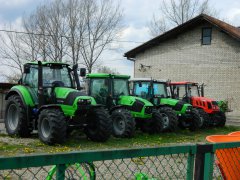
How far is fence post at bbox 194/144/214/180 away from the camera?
3339mm

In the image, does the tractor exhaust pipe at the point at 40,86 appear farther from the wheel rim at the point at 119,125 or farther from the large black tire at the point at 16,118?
the wheel rim at the point at 119,125

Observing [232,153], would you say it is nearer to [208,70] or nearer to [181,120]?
Answer: [181,120]

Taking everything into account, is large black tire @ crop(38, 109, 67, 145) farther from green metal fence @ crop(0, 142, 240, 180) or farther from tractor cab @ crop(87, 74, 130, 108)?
green metal fence @ crop(0, 142, 240, 180)

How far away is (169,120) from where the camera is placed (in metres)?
14.2

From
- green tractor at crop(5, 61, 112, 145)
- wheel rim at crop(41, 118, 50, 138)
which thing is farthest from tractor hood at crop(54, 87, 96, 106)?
wheel rim at crop(41, 118, 50, 138)

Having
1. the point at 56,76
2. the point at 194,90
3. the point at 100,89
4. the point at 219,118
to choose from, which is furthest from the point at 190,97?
the point at 56,76

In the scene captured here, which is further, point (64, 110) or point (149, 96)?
point (149, 96)

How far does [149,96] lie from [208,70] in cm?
1141

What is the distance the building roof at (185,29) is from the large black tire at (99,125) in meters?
15.2

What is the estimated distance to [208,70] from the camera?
25.4 metres

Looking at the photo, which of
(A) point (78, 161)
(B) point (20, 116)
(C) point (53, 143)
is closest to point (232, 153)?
(A) point (78, 161)

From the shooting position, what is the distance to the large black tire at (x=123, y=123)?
1195 cm

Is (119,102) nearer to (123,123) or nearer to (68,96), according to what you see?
(123,123)

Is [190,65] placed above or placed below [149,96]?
above
